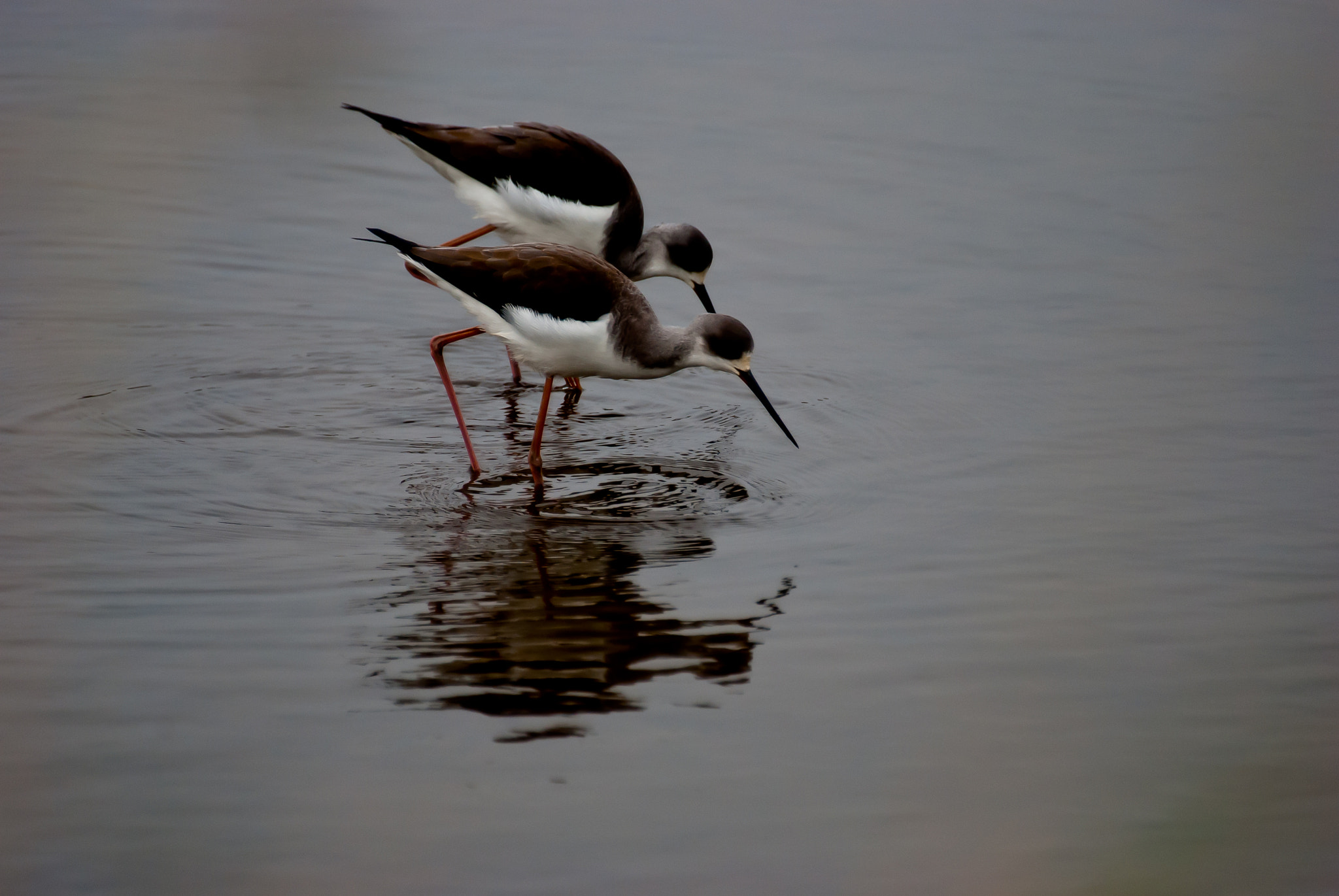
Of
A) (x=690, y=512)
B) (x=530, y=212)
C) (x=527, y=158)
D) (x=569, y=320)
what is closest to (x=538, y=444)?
(x=569, y=320)

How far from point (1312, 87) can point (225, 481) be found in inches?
189

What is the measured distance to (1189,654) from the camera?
503 centimetres

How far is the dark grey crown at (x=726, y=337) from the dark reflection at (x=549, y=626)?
1052 mm

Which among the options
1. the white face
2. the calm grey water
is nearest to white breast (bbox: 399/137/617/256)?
the calm grey water

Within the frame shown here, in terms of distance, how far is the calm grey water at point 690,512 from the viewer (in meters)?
3.61

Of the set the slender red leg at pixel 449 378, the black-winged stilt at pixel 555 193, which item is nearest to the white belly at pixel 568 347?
the slender red leg at pixel 449 378

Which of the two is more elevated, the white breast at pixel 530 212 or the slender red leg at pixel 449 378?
the white breast at pixel 530 212

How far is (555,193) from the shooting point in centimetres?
810

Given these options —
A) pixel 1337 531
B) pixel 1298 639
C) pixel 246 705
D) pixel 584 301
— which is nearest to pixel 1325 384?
pixel 1337 531

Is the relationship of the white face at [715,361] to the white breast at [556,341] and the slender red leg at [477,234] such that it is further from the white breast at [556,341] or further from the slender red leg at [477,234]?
the slender red leg at [477,234]

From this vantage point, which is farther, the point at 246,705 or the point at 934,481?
the point at 934,481

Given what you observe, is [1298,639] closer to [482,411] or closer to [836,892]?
[836,892]

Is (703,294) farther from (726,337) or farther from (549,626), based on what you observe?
(549,626)

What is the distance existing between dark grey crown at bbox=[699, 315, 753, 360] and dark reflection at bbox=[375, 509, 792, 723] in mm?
1052
